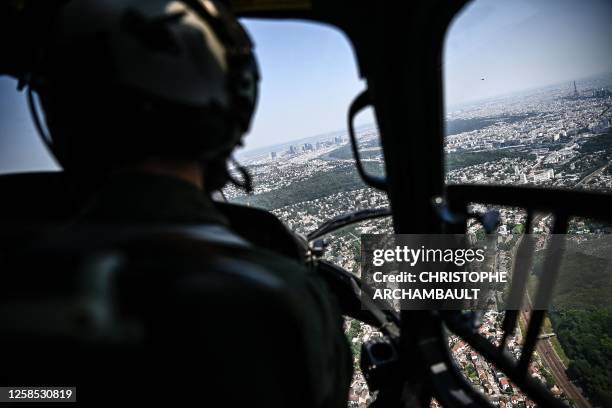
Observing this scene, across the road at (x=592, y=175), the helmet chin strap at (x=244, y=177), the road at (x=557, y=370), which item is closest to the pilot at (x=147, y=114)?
the helmet chin strap at (x=244, y=177)

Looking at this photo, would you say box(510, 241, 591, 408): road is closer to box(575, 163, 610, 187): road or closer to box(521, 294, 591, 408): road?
box(521, 294, 591, 408): road

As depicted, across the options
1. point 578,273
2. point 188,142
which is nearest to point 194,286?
point 188,142

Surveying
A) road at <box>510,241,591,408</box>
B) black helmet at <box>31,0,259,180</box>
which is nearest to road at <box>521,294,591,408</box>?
road at <box>510,241,591,408</box>

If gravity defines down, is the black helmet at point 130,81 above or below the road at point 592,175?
above

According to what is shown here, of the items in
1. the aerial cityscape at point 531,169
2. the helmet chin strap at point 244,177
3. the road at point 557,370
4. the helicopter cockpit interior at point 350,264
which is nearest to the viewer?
the helicopter cockpit interior at point 350,264

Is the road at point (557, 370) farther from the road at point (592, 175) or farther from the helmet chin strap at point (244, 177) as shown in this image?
the helmet chin strap at point (244, 177)

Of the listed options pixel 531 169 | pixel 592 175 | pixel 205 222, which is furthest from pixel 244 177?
pixel 531 169
